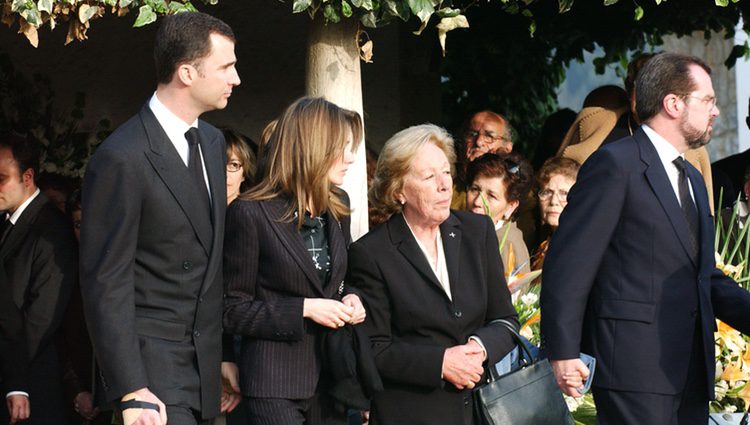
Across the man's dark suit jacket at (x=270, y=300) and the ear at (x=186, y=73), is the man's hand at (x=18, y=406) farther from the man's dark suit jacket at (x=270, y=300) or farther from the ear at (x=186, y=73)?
the ear at (x=186, y=73)

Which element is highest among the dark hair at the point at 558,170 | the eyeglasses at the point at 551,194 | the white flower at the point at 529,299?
the dark hair at the point at 558,170

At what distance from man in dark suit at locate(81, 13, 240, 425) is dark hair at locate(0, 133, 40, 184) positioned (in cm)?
188

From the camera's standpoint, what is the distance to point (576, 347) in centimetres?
459

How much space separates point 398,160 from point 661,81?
3.25ft

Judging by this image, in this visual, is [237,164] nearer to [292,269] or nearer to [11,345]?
[11,345]

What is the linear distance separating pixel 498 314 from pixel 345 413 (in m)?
0.70

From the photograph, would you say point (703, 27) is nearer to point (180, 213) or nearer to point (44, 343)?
point (44, 343)

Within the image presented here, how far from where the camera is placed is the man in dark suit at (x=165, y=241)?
3.98 m

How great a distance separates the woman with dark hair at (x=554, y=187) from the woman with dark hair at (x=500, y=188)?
88 millimetres

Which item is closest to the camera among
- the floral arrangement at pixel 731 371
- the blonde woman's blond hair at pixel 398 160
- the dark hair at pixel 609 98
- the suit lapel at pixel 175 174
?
the suit lapel at pixel 175 174

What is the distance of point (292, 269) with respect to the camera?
14.9 feet

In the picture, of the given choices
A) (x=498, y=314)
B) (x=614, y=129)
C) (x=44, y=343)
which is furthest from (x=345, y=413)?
(x=614, y=129)

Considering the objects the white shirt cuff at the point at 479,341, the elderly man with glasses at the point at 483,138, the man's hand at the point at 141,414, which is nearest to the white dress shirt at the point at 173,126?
the man's hand at the point at 141,414

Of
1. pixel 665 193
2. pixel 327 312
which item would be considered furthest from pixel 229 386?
pixel 665 193
